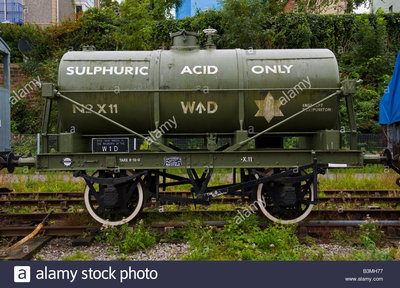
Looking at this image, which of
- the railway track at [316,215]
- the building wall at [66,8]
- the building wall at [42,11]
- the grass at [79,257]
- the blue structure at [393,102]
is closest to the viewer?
the grass at [79,257]

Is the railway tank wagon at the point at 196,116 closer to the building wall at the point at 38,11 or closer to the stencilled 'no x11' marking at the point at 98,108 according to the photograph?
the stencilled 'no x11' marking at the point at 98,108

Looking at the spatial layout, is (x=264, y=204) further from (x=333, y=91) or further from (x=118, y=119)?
(x=118, y=119)

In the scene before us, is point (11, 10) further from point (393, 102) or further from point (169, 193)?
point (393, 102)

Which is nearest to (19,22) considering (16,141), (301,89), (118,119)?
(16,141)

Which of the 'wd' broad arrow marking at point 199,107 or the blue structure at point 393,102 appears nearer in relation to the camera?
the 'wd' broad arrow marking at point 199,107

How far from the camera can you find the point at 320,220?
6.80 metres

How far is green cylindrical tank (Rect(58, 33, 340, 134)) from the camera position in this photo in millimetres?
6180

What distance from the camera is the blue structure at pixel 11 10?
25.5m

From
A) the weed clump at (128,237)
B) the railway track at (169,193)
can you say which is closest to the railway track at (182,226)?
the weed clump at (128,237)

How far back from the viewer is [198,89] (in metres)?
6.12

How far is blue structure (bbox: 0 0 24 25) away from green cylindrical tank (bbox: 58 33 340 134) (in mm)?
23930

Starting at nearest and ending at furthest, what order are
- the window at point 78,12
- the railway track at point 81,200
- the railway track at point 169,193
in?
the railway track at point 81,200 → the railway track at point 169,193 → the window at point 78,12

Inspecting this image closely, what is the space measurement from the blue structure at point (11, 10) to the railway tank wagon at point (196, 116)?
23966mm

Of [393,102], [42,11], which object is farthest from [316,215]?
[42,11]
